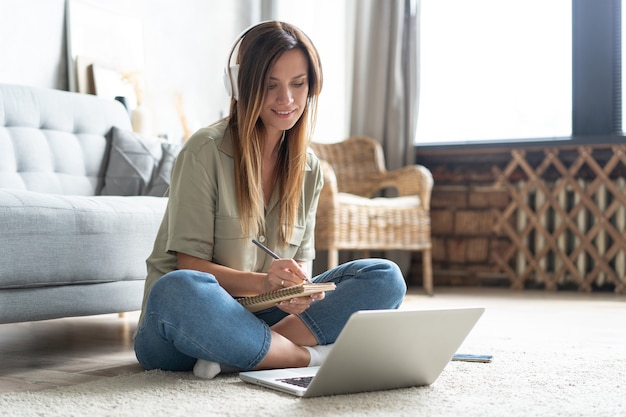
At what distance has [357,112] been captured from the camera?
383 centimetres

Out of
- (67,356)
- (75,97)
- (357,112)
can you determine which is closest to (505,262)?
(357,112)

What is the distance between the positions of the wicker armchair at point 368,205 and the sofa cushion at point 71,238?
135 centimetres

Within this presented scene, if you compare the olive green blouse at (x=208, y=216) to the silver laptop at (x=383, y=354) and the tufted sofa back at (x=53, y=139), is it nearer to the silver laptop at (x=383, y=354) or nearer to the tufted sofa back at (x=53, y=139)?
the silver laptop at (x=383, y=354)

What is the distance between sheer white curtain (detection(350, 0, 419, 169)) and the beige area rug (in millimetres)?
2122

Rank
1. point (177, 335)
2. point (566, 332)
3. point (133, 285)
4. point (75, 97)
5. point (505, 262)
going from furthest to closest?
point (505, 262) → point (75, 97) → point (566, 332) → point (133, 285) → point (177, 335)

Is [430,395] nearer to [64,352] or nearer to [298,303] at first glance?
[298,303]

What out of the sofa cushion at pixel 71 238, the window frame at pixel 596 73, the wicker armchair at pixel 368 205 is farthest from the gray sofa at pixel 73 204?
the window frame at pixel 596 73

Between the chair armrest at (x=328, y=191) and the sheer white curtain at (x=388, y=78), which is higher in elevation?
the sheer white curtain at (x=388, y=78)

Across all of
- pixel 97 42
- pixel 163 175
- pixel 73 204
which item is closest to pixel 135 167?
pixel 163 175

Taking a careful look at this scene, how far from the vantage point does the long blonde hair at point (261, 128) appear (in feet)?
4.37

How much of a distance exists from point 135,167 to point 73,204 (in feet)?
2.33

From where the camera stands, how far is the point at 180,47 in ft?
11.7

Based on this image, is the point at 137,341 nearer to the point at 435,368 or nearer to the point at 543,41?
the point at 435,368

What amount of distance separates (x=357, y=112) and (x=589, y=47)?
111cm
